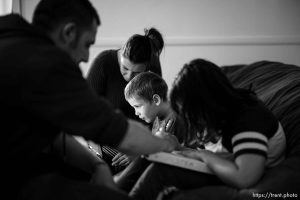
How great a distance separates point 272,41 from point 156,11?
2.72 feet

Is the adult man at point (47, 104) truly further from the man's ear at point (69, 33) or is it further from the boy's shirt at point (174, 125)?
the boy's shirt at point (174, 125)

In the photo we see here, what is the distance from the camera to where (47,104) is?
838mm

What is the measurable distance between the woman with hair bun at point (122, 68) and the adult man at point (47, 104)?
71 centimetres

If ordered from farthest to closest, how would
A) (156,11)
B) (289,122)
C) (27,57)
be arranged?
1. (156,11)
2. (289,122)
3. (27,57)

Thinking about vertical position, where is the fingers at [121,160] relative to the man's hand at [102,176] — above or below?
below

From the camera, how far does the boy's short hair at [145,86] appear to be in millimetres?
1660

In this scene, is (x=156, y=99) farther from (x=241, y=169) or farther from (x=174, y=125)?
(x=241, y=169)

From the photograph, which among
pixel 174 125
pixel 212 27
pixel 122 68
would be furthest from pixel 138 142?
pixel 212 27

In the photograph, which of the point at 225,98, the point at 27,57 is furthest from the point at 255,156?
the point at 27,57

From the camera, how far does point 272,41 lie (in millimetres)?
2721

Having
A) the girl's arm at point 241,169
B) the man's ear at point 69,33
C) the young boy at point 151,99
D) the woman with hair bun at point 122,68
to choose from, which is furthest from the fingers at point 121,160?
the man's ear at point 69,33

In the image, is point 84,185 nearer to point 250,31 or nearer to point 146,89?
point 146,89

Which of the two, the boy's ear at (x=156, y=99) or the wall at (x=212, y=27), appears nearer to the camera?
the boy's ear at (x=156, y=99)

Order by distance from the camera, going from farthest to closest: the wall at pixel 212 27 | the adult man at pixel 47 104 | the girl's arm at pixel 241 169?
the wall at pixel 212 27
the girl's arm at pixel 241 169
the adult man at pixel 47 104
